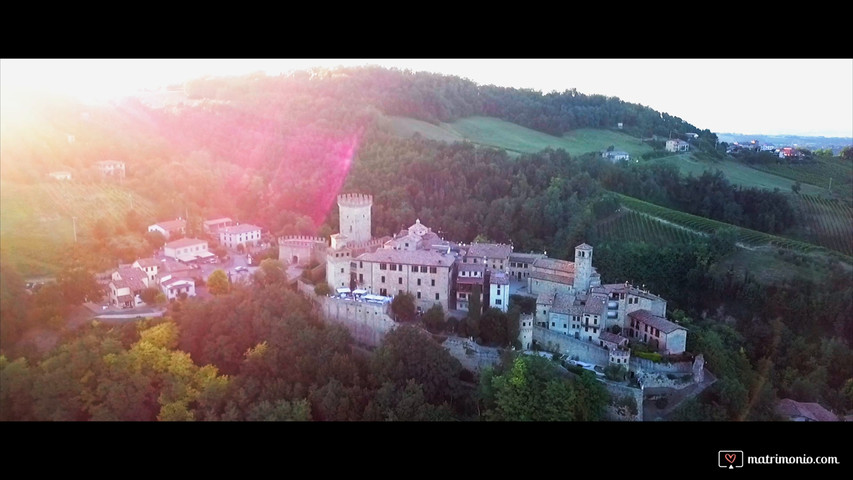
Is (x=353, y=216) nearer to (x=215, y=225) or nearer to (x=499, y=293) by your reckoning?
(x=499, y=293)

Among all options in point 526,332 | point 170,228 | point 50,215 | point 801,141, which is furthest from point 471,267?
point 801,141

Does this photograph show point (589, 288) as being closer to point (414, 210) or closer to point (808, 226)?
point (414, 210)

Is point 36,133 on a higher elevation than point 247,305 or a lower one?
higher

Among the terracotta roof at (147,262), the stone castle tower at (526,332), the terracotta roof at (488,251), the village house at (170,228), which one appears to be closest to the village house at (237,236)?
the village house at (170,228)

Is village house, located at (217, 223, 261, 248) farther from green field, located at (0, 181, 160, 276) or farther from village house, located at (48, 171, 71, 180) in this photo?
village house, located at (48, 171, 71, 180)

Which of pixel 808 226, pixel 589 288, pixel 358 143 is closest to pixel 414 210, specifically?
pixel 358 143
